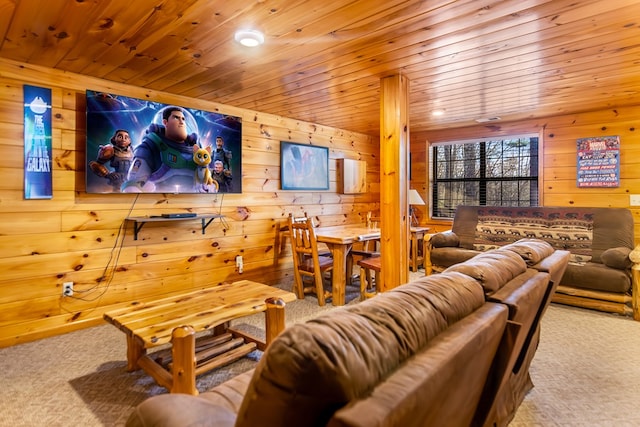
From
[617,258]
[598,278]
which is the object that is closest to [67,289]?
[598,278]

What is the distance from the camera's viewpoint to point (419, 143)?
5891 mm

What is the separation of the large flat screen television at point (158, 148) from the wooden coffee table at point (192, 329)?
130 centimetres

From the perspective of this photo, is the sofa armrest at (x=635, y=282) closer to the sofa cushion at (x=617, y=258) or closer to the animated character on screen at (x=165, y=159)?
the sofa cushion at (x=617, y=258)

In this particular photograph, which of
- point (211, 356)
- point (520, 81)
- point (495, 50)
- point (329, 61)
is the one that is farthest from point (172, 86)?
point (520, 81)

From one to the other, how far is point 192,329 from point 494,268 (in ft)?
4.81

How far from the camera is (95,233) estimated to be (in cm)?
312

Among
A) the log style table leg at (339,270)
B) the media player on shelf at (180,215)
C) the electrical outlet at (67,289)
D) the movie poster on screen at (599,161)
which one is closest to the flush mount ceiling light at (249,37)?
the media player on shelf at (180,215)

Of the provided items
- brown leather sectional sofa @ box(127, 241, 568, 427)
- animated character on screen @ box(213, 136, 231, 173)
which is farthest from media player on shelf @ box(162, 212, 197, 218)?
brown leather sectional sofa @ box(127, 241, 568, 427)

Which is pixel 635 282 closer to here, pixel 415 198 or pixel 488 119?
pixel 488 119

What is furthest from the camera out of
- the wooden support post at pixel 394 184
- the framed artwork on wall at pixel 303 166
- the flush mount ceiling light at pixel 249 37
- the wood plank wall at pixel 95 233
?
the framed artwork on wall at pixel 303 166

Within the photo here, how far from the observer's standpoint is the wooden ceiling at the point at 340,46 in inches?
76.9

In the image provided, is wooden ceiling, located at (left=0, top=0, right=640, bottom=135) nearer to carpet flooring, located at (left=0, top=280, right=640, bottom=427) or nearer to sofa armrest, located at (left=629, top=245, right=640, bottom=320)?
sofa armrest, located at (left=629, top=245, right=640, bottom=320)

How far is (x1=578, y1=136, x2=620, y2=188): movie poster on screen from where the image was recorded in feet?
14.0

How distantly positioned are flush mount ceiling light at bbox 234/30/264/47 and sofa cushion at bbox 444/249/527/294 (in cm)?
175
